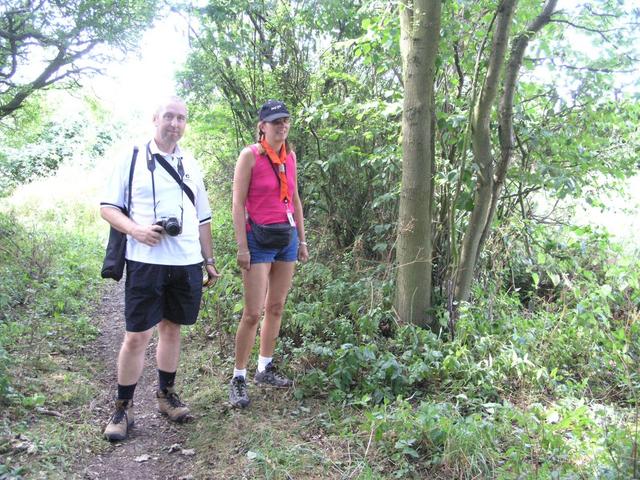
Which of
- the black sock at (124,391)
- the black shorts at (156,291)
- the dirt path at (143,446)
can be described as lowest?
the dirt path at (143,446)

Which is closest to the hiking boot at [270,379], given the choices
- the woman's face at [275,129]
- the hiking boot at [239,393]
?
the hiking boot at [239,393]

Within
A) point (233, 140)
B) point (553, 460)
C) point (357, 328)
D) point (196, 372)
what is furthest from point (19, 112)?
point (553, 460)

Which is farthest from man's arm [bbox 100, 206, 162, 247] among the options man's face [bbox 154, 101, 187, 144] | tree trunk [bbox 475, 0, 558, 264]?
A: tree trunk [bbox 475, 0, 558, 264]

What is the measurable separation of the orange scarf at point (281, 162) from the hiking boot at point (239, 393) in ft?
4.60

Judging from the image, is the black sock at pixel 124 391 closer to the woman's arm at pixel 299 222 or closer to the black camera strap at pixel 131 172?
the black camera strap at pixel 131 172

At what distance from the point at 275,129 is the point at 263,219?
25.3 inches

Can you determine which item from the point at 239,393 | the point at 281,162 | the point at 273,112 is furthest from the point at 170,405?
the point at 273,112

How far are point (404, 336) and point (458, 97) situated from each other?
230cm

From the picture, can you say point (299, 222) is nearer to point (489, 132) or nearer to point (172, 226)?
point (172, 226)

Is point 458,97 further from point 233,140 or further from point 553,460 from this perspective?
point 233,140

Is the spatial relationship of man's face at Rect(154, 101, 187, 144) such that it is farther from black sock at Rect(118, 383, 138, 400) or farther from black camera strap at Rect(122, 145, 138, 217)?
black sock at Rect(118, 383, 138, 400)

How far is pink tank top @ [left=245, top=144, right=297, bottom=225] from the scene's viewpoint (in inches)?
139

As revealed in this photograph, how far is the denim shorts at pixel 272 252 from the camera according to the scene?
357 centimetres

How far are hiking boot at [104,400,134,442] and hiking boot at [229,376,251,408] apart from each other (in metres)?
0.70
